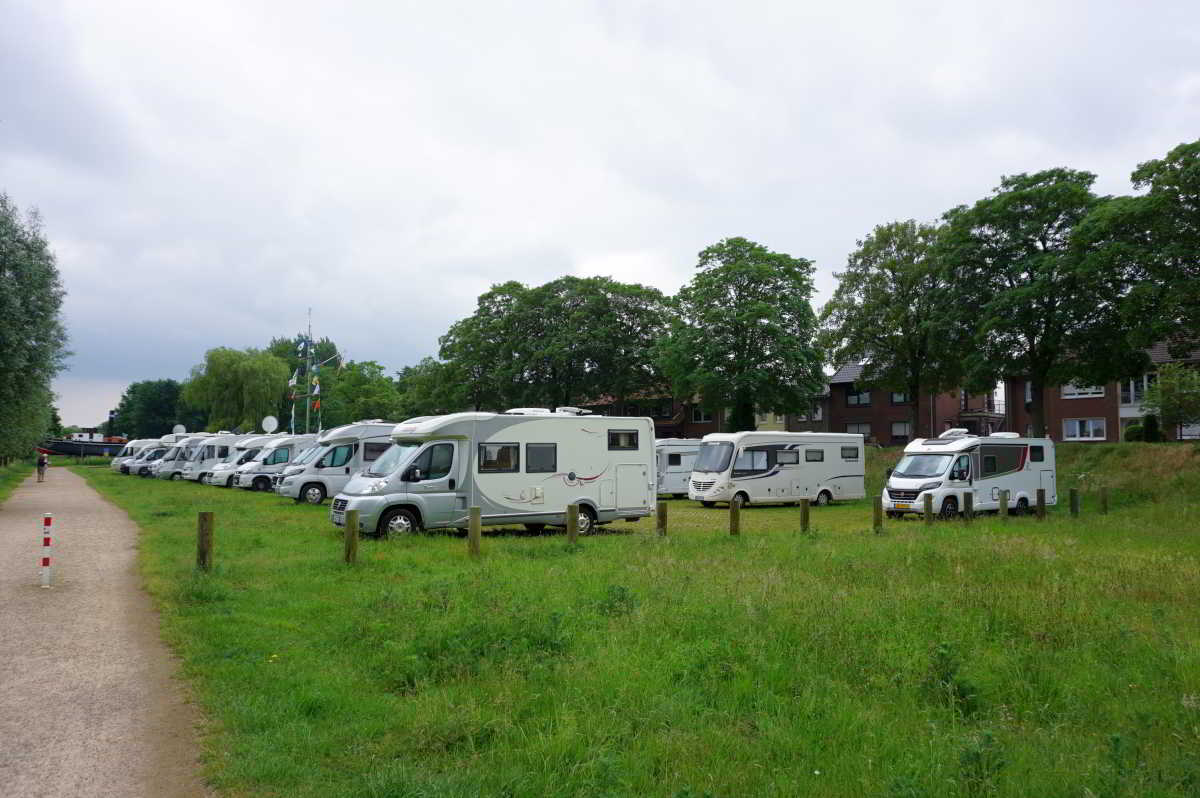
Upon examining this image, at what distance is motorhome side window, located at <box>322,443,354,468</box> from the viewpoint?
26969 mm

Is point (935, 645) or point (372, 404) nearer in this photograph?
point (935, 645)

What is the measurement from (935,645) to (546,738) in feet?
12.1

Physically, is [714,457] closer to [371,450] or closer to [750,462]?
[750,462]

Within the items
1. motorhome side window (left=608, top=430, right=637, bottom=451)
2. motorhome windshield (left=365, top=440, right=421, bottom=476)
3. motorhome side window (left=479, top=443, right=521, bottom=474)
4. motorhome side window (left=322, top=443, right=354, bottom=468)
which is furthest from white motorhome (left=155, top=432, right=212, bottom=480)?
motorhome side window (left=608, top=430, right=637, bottom=451)

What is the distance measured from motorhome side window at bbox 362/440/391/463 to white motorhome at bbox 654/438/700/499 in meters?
10.9

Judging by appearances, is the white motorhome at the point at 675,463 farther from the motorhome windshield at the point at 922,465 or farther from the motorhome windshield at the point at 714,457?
the motorhome windshield at the point at 922,465

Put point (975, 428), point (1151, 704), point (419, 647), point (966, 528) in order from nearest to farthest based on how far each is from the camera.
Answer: point (1151, 704) → point (419, 647) → point (966, 528) → point (975, 428)

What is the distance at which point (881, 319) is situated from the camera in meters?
43.6

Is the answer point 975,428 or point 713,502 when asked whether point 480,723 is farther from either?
point 975,428

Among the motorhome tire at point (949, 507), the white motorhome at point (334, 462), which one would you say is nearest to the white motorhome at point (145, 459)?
the white motorhome at point (334, 462)

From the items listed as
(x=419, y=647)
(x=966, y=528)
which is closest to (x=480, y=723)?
(x=419, y=647)

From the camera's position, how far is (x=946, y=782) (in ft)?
14.2

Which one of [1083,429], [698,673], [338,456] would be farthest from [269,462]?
[1083,429]

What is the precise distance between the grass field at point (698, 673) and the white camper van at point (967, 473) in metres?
11.1
